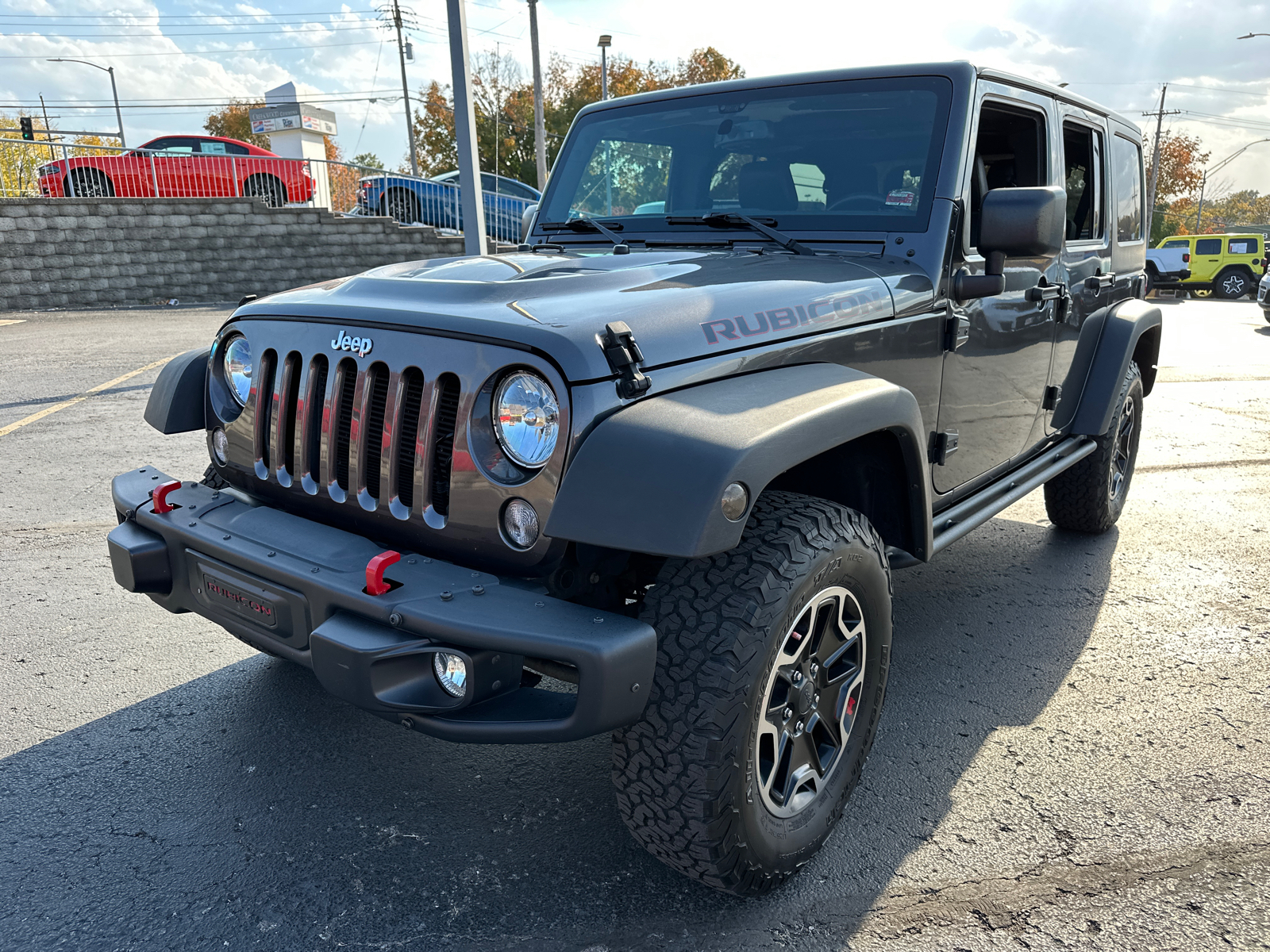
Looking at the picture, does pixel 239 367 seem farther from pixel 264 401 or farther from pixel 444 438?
pixel 444 438

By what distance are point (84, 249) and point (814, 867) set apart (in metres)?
18.1

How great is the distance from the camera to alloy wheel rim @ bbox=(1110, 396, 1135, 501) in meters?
4.78

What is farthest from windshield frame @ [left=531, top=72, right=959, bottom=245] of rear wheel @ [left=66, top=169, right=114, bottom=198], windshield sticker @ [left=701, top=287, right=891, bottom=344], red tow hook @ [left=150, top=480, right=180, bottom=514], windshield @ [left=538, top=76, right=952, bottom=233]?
rear wheel @ [left=66, top=169, right=114, bottom=198]

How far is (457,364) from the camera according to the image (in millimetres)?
2051

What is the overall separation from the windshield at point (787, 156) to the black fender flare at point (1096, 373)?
62.4 inches

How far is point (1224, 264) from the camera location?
2584cm

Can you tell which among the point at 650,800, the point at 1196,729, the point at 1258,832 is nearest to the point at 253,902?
the point at 650,800

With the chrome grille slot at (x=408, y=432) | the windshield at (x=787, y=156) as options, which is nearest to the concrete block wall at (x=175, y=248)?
the windshield at (x=787, y=156)

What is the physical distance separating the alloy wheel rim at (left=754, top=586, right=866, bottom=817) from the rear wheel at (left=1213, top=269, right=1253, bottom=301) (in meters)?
28.8

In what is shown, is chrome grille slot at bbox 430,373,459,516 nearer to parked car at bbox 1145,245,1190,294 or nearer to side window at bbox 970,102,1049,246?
side window at bbox 970,102,1049,246

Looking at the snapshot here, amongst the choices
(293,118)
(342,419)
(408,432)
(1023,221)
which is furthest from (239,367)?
(293,118)

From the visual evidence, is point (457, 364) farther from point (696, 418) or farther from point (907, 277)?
point (907, 277)

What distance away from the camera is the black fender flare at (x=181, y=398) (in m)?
2.81

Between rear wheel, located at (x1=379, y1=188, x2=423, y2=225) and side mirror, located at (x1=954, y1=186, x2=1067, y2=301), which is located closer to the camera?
side mirror, located at (x1=954, y1=186, x2=1067, y2=301)
